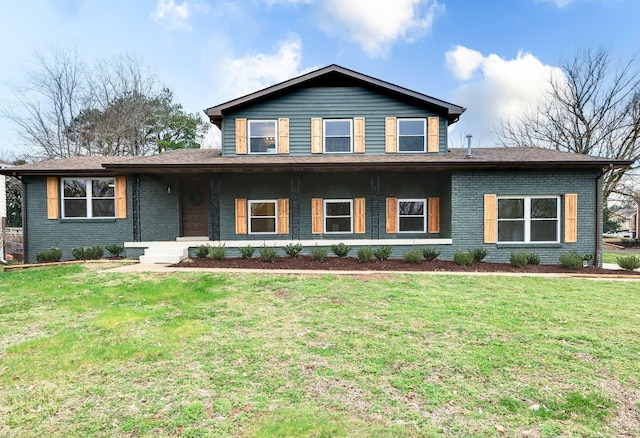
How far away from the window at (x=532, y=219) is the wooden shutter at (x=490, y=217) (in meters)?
→ 0.41

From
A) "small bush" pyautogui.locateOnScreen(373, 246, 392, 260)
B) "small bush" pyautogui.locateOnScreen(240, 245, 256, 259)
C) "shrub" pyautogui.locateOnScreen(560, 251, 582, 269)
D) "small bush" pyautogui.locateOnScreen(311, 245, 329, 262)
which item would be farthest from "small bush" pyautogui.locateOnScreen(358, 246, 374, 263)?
"shrub" pyautogui.locateOnScreen(560, 251, 582, 269)

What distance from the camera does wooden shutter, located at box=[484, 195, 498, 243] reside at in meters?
10.3

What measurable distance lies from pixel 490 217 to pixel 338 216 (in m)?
4.76

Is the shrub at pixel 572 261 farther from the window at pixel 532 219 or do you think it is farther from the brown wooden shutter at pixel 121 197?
the brown wooden shutter at pixel 121 197

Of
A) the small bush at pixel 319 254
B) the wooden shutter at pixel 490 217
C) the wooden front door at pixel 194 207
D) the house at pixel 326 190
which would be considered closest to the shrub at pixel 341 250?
the small bush at pixel 319 254

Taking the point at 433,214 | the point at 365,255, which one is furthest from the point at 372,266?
the point at 433,214

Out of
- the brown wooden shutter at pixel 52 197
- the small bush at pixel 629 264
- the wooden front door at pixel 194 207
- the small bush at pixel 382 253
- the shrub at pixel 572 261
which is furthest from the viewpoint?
the wooden front door at pixel 194 207

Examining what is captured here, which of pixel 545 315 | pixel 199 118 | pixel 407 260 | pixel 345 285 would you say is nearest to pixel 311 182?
pixel 407 260

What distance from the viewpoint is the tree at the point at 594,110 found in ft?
67.1

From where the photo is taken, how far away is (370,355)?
3.44 meters

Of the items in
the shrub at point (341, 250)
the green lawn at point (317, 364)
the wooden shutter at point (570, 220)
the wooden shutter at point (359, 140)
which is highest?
the wooden shutter at point (359, 140)

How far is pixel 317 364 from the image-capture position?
3.24m

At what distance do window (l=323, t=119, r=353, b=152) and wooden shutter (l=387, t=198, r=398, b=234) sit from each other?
2533mm

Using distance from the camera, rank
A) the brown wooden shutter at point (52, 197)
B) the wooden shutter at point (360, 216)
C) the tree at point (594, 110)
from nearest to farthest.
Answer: the brown wooden shutter at point (52, 197) < the wooden shutter at point (360, 216) < the tree at point (594, 110)
